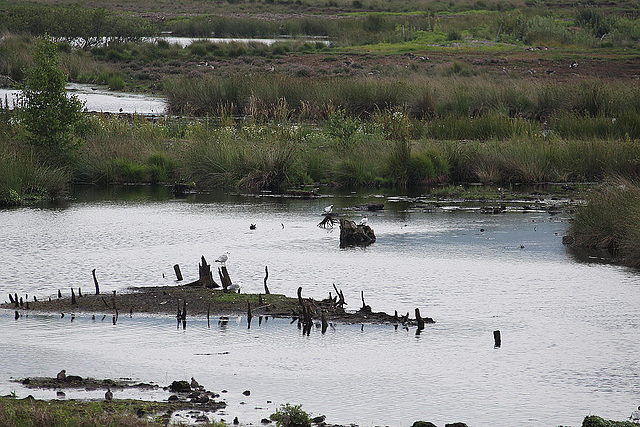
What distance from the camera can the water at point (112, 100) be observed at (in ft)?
149

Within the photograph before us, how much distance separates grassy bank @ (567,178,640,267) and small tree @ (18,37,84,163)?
16.0 meters

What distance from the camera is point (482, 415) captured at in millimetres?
10195

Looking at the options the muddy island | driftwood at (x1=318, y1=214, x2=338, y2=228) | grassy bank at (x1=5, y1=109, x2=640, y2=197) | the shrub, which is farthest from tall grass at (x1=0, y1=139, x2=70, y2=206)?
the shrub

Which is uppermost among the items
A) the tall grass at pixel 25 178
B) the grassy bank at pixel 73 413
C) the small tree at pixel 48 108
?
the small tree at pixel 48 108

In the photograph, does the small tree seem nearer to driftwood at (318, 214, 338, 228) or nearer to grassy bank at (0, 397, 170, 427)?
driftwood at (318, 214, 338, 228)

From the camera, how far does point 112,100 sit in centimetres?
5003

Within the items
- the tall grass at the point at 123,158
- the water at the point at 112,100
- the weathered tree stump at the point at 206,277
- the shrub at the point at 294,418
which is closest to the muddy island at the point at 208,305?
the weathered tree stump at the point at 206,277

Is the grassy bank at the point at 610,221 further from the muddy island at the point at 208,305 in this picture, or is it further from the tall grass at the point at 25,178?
the tall grass at the point at 25,178

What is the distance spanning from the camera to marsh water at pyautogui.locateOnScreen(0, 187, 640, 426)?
10.8 metres

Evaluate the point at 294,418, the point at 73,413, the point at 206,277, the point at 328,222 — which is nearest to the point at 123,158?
the point at 328,222

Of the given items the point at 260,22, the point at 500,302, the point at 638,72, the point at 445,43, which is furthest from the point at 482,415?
the point at 260,22

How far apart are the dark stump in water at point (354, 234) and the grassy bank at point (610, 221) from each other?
14.0ft

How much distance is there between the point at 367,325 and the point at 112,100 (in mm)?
38804

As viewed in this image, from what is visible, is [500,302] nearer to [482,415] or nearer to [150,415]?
[482,415]
